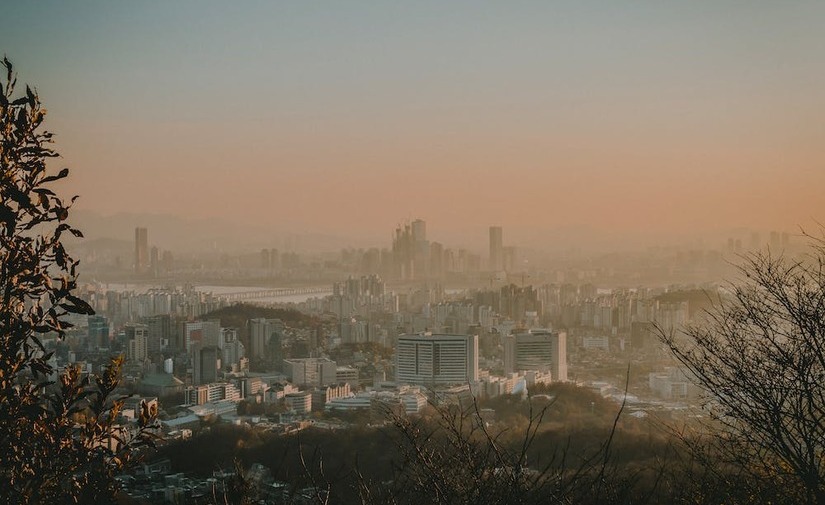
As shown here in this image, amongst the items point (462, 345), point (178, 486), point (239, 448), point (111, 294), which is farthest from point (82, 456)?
point (111, 294)

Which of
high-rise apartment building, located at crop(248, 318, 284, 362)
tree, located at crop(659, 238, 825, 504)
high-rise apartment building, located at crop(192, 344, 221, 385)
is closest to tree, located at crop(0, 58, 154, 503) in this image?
tree, located at crop(659, 238, 825, 504)

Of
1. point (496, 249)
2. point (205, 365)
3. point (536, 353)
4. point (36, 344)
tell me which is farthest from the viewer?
point (496, 249)

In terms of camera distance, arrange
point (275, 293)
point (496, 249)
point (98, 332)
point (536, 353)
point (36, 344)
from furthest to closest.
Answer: point (275, 293), point (496, 249), point (536, 353), point (98, 332), point (36, 344)

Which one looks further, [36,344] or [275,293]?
[275,293]

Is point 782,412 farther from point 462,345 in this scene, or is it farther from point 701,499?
point 462,345

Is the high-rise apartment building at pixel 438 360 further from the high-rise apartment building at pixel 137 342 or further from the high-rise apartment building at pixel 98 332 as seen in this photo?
the high-rise apartment building at pixel 98 332

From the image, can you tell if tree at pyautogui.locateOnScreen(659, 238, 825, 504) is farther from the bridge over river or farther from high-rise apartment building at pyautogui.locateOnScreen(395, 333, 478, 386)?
the bridge over river

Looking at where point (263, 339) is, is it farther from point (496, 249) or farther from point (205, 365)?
point (496, 249)

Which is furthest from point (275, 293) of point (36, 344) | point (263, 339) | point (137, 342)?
point (36, 344)
